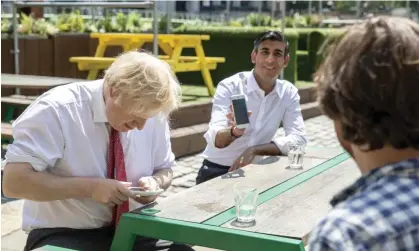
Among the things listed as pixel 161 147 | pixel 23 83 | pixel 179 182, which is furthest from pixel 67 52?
pixel 161 147

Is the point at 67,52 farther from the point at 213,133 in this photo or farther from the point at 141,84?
the point at 141,84

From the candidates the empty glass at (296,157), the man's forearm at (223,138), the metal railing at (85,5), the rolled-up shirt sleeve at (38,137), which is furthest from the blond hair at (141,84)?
the metal railing at (85,5)

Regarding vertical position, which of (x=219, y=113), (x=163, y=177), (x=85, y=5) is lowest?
(x=163, y=177)

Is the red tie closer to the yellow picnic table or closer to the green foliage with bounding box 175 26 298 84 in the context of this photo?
the yellow picnic table

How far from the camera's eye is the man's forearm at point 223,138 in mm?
3390

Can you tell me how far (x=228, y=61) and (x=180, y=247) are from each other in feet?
26.3

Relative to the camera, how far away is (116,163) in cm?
237

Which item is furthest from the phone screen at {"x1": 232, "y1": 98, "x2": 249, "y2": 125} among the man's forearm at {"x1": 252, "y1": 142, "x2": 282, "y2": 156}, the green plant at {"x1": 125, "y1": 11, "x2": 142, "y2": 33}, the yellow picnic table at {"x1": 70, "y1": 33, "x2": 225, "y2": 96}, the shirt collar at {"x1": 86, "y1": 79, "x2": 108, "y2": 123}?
the green plant at {"x1": 125, "y1": 11, "x2": 142, "y2": 33}

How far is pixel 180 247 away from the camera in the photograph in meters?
2.52

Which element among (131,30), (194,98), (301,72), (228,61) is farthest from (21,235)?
(301,72)

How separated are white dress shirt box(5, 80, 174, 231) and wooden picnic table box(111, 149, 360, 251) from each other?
206mm

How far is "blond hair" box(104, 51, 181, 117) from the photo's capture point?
220cm

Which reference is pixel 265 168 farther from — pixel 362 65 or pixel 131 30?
pixel 131 30

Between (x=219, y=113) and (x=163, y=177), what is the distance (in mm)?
1159
